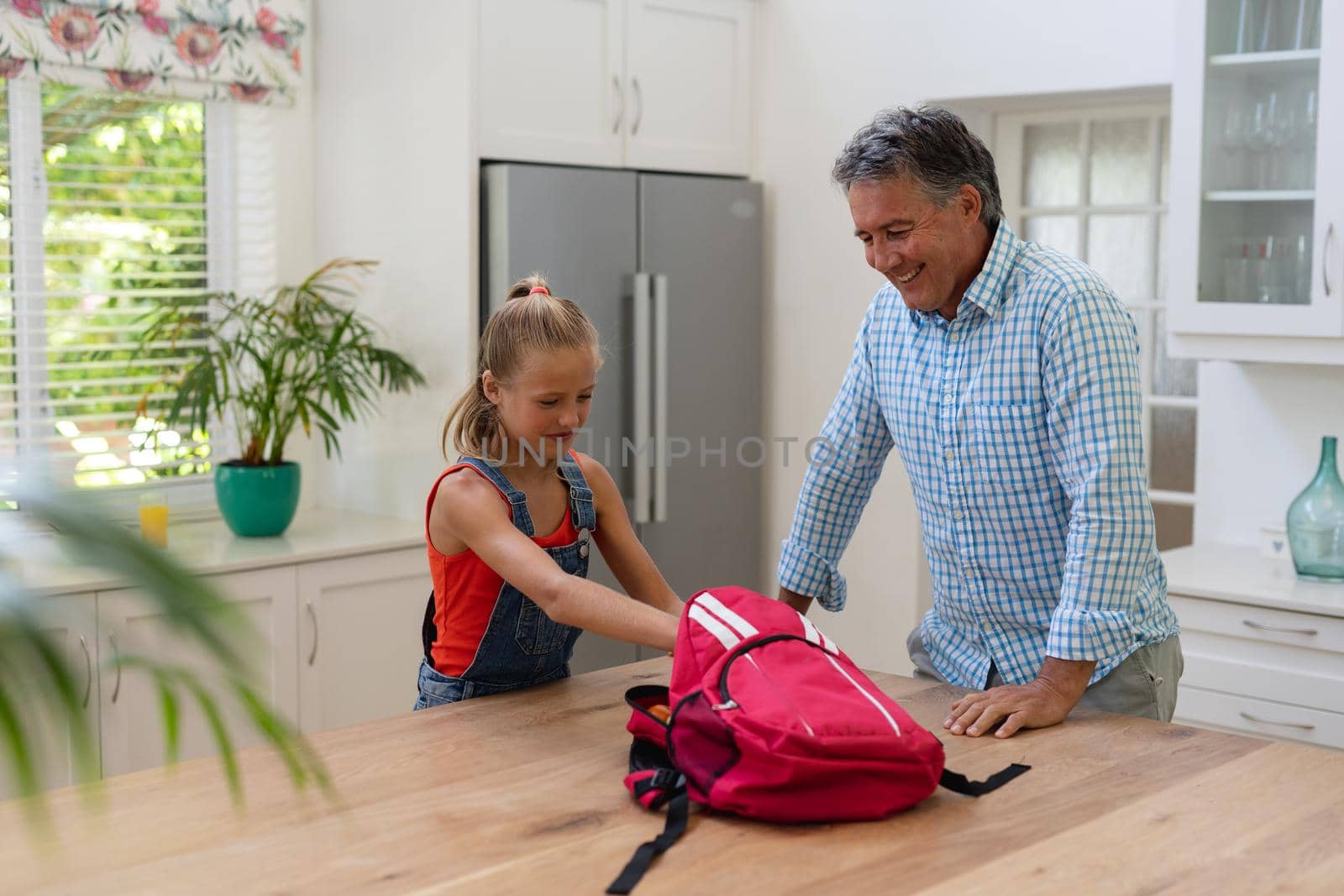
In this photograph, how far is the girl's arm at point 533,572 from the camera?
Result: 1.72m

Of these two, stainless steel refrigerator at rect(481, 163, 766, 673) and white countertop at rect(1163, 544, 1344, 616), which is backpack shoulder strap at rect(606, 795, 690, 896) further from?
stainless steel refrigerator at rect(481, 163, 766, 673)

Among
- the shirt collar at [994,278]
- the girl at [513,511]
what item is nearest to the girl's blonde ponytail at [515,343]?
the girl at [513,511]

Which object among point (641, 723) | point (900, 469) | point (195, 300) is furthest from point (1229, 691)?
point (195, 300)

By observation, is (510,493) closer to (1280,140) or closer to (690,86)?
(1280,140)

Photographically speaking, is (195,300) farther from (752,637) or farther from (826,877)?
(826,877)

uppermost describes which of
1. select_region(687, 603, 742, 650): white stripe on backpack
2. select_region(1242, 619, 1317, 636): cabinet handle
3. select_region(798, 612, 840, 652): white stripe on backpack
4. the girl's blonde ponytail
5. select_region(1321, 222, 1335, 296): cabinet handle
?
select_region(1321, 222, 1335, 296): cabinet handle

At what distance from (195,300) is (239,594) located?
0.78 metres

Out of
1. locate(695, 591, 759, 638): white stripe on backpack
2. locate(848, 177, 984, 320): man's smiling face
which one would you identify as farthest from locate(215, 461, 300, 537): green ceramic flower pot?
locate(695, 591, 759, 638): white stripe on backpack

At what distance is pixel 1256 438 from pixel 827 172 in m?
1.39

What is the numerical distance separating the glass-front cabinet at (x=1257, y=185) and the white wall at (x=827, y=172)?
52 cm

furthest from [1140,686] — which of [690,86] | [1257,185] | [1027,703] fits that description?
[690,86]

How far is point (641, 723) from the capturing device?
64.2 inches

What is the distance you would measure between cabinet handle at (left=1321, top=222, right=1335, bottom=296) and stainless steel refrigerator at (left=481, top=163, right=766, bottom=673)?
1626 mm

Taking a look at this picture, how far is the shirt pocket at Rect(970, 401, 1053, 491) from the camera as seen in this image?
1.87 meters
